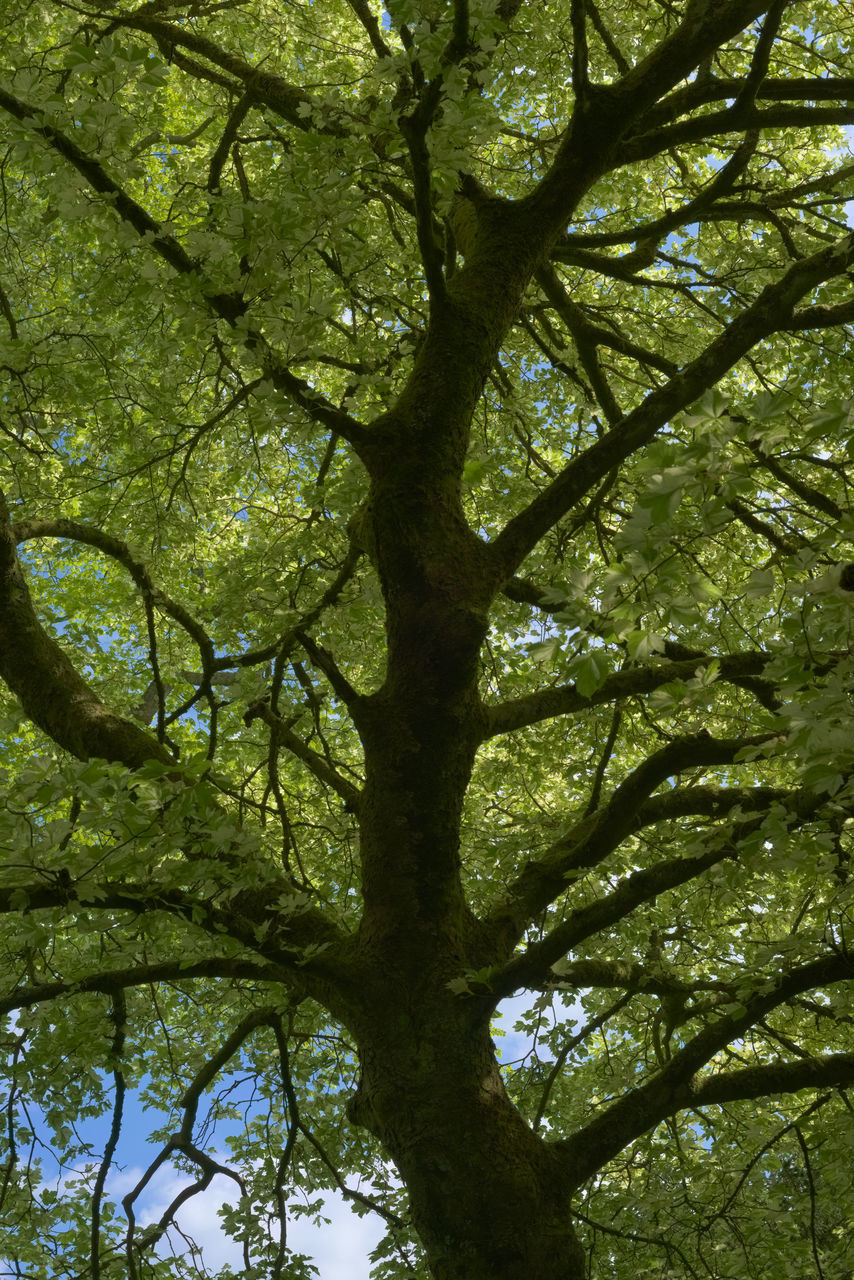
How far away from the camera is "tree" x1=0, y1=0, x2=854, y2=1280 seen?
10.7 ft

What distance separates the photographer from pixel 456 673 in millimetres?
4023

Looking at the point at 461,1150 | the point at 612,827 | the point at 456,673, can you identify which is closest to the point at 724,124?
the point at 456,673

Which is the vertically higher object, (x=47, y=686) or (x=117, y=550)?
(x=117, y=550)

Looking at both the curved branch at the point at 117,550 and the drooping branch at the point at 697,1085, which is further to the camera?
the curved branch at the point at 117,550

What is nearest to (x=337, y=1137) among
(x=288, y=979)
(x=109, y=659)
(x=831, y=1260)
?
(x=288, y=979)

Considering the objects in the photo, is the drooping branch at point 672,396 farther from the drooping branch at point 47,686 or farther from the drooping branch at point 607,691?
the drooping branch at point 47,686

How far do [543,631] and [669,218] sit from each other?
2621 mm

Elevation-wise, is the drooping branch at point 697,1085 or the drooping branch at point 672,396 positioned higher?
the drooping branch at point 672,396

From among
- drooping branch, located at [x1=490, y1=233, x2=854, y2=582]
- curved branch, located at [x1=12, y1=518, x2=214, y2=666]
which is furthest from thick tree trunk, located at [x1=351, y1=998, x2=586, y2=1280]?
curved branch, located at [x1=12, y1=518, x2=214, y2=666]

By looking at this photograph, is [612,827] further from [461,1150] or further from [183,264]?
[183,264]

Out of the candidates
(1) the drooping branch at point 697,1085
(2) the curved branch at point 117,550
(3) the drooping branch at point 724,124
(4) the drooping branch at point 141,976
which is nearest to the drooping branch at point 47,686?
(2) the curved branch at point 117,550

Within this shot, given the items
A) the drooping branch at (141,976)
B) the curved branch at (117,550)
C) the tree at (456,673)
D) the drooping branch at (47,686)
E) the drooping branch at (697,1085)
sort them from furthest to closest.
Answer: the curved branch at (117,550) < the drooping branch at (47,686) < the drooping branch at (141,976) < the drooping branch at (697,1085) < the tree at (456,673)

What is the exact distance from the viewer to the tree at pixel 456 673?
10.7ft

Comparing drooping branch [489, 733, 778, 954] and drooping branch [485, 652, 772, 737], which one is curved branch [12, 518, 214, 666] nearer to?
drooping branch [485, 652, 772, 737]
